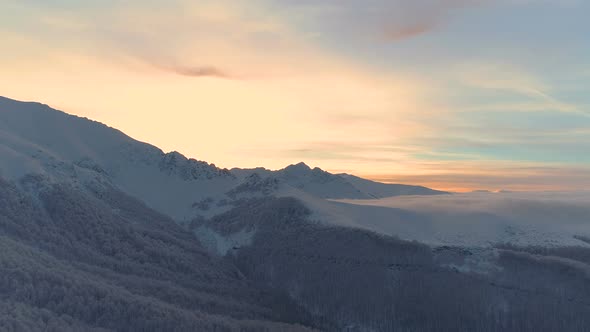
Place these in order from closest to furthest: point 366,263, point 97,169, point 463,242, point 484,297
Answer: point 484,297 → point 366,263 → point 463,242 → point 97,169

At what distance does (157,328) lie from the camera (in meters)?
70.8

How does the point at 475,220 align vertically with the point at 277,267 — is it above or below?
above

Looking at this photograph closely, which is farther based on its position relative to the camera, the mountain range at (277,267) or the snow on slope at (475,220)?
the snow on slope at (475,220)

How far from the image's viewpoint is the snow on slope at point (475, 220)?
12306 cm

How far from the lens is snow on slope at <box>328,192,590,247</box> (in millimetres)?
123062

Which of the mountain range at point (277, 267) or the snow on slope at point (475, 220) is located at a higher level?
the snow on slope at point (475, 220)

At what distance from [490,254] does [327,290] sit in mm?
29036

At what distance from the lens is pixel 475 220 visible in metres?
138

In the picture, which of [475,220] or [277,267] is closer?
[277,267]

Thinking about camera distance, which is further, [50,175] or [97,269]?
[50,175]

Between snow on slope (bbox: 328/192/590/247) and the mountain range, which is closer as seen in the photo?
the mountain range

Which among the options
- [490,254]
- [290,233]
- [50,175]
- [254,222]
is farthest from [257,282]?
[50,175]

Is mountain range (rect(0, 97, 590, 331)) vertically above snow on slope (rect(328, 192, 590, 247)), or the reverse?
snow on slope (rect(328, 192, 590, 247))

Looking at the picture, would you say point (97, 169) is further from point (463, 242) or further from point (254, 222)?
point (463, 242)
